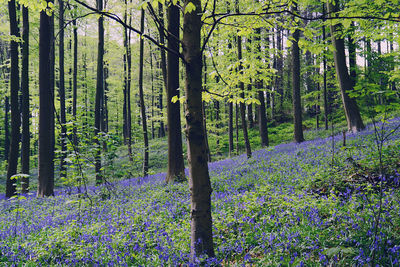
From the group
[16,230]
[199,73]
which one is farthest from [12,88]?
[199,73]

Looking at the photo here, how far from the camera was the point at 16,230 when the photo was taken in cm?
598

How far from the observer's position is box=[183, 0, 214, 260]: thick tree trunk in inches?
122

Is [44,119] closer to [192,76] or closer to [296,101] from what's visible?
[192,76]

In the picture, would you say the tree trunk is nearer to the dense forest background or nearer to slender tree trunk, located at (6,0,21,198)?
the dense forest background

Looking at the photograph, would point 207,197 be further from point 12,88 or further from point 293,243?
point 12,88

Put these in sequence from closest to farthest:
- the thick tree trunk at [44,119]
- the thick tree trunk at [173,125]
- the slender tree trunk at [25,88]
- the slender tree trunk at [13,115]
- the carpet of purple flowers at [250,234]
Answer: the carpet of purple flowers at [250,234], the thick tree trunk at [173,125], the thick tree trunk at [44,119], the slender tree trunk at [13,115], the slender tree trunk at [25,88]

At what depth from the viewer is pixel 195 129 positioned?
3098 mm

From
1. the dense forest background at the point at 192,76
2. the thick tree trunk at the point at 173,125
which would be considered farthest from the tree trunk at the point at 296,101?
the thick tree trunk at the point at 173,125

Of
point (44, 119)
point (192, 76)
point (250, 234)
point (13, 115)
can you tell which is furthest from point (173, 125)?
point (13, 115)

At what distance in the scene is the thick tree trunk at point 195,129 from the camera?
10.2ft

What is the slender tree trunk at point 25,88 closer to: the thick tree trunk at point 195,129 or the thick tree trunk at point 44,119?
the thick tree trunk at point 44,119

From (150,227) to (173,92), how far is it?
6306 mm

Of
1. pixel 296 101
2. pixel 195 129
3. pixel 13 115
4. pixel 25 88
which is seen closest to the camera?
pixel 195 129

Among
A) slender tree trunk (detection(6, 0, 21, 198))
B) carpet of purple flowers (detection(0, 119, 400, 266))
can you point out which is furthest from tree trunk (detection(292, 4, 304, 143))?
slender tree trunk (detection(6, 0, 21, 198))
